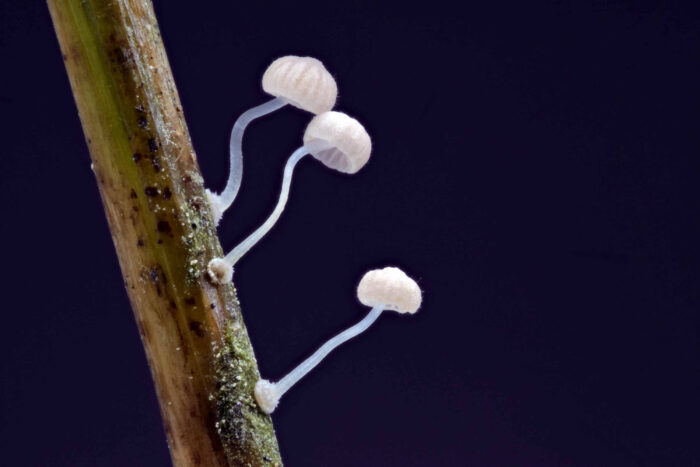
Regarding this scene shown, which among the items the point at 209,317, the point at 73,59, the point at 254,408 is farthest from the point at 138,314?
the point at 73,59

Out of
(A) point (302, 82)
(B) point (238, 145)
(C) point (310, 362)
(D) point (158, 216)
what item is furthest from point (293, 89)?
(C) point (310, 362)

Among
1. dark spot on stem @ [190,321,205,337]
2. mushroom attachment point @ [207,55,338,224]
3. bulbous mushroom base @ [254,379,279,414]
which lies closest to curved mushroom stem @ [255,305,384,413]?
bulbous mushroom base @ [254,379,279,414]

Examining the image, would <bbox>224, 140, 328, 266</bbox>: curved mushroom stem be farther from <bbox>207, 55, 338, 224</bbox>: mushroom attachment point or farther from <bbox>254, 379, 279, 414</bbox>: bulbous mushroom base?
<bbox>254, 379, 279, 414</bbox>: bulbous mushroom base

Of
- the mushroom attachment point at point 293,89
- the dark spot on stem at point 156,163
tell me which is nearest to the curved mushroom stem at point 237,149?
the mushroom attachment point at point 293,89

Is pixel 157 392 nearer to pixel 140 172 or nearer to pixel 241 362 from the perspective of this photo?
pixel 241 362

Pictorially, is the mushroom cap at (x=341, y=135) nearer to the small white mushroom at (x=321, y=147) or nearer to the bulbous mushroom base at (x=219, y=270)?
the small white mushroom at (x=321, y=147)
